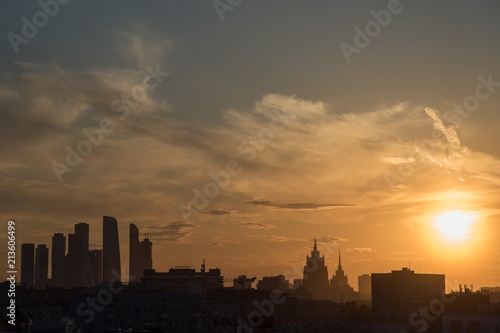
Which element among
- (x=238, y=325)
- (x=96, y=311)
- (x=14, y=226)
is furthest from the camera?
(x=96, y=311)

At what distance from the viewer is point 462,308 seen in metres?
122

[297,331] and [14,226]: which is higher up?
[14,226]

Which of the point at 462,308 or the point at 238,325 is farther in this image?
the point at 238,325

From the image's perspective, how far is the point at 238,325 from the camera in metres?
158

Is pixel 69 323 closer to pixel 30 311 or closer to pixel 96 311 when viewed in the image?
pixel 96 311

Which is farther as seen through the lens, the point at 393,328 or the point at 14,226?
the point at 393,328

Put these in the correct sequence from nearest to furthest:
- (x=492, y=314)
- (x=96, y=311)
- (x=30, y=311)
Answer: (x=492, y=314)
(x=96, y=311)
(x=30, y=311)

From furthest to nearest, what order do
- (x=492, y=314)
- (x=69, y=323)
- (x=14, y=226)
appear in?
(x=69, y=323), (x=492, y=314), (x=14, y=226)

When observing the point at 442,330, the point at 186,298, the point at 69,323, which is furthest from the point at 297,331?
the point at 186,298

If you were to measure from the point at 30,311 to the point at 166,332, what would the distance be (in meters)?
76.8

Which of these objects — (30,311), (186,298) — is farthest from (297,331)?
(30,311)

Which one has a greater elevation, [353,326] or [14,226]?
[14,226]

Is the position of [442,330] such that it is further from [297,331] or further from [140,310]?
[140,310]

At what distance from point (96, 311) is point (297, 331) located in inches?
2027
